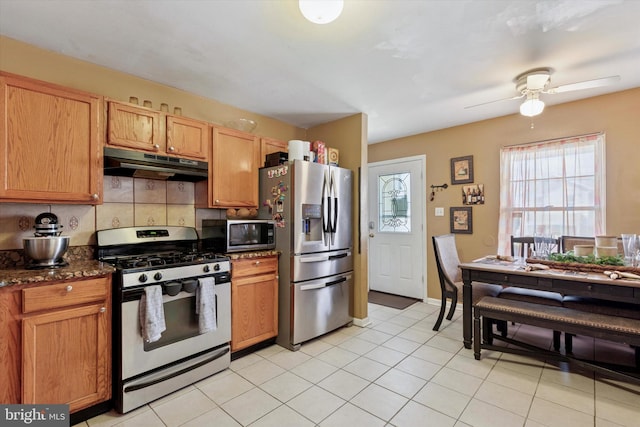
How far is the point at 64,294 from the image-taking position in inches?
67.2

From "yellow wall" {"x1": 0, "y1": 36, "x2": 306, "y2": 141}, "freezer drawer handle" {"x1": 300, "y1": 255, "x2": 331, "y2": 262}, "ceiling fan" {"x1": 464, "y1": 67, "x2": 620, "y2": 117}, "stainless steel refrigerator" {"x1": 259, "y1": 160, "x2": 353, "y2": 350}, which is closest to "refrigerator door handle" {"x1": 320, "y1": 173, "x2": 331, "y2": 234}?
"stainless steel refrigerator" {"x1": 259, "y1": 160, "x2": 353, "y2": 350}

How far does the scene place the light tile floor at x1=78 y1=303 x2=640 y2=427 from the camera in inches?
70.8

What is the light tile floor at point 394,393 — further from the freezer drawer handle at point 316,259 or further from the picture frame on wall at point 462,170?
the picture frame on wall at point 462,170

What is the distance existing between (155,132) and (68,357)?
165 cm

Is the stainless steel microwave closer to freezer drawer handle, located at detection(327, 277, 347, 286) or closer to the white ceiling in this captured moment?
freezer drawer handle, located at detection(327, 277, 347, 286)

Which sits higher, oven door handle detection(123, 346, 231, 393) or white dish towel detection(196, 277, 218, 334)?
white dish towel detection(196, 277, 218, 334)

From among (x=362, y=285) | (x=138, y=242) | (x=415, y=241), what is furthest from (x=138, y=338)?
(x=415, y=241)

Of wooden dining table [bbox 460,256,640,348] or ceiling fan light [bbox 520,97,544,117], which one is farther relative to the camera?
ceiling fan light [bbox 520,97,544,117]

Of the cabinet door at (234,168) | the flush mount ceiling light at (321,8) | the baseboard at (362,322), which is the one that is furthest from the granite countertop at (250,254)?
the flush mount ceiling light at (321,8)

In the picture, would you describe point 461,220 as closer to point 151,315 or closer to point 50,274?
point 151,315

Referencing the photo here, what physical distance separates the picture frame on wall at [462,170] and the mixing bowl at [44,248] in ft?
13.5

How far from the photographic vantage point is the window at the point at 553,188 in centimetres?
299

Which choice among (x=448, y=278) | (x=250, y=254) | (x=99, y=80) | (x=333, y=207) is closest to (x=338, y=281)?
(x=333, y=207)

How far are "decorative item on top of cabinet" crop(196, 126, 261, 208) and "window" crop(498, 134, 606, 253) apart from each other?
2.94 metres
